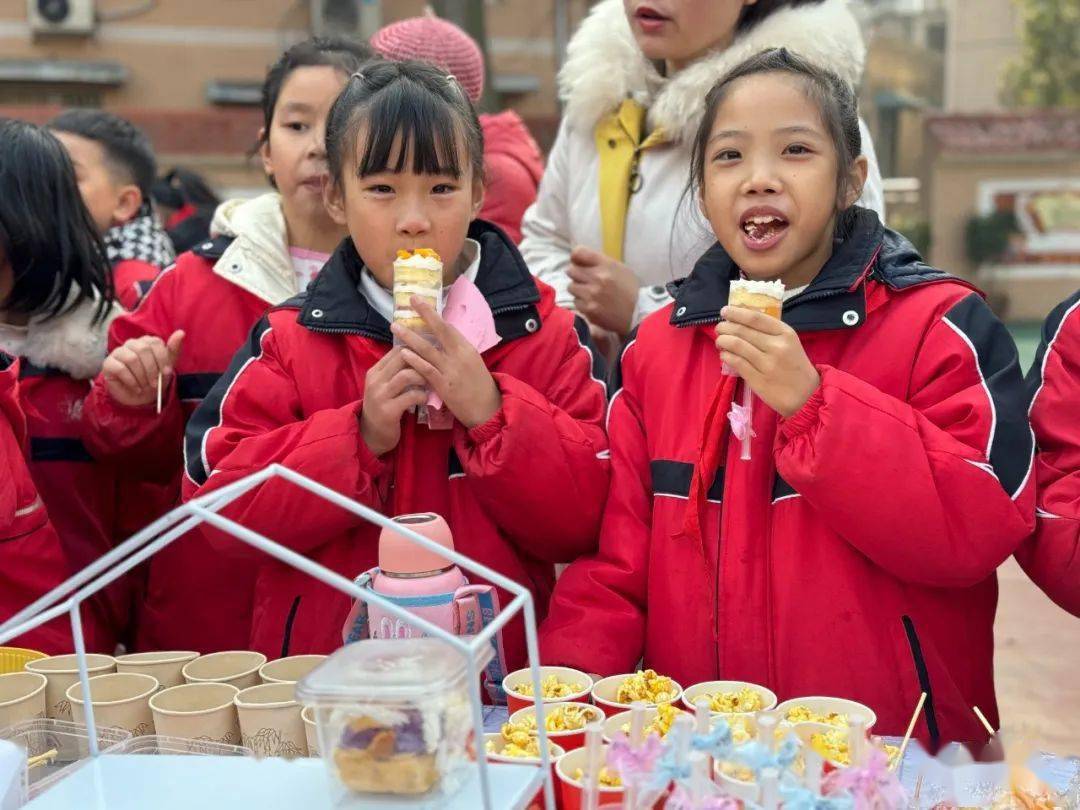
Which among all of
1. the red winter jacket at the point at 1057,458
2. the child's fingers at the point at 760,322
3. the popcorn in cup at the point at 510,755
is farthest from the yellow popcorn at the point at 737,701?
the red winter jacket at the point at 1057,458

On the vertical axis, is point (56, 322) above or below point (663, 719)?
above

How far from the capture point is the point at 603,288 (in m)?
2.82

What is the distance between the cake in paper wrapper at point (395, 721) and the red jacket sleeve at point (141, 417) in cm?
172

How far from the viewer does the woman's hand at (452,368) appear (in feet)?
7.20

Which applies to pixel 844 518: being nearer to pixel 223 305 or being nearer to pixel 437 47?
pixel 223 305

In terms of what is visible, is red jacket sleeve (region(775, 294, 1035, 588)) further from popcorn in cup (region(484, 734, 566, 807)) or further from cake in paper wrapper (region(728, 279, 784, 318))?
popcorn in cup (region(484, 734, 566, 807))

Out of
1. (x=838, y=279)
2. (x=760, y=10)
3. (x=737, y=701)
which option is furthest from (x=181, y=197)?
(x=737, y=701)

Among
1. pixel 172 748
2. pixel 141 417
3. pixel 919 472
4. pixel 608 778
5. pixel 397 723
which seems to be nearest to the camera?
pixel 397 723

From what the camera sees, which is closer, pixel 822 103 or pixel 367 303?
pixel 822 103

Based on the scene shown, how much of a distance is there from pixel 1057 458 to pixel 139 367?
1977 mm

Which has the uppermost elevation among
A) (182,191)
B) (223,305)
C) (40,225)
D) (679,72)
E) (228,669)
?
(679,72)

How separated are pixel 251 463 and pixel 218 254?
0.90m

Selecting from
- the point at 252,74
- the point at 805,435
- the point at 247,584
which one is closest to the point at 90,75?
the point at 252,74

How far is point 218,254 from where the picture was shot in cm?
296
